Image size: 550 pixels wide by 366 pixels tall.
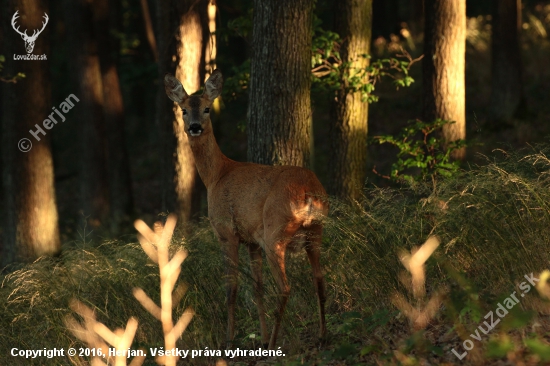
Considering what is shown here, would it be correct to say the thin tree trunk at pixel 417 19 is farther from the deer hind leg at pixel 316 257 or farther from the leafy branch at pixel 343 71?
the deer hind leg at pixel 316 257

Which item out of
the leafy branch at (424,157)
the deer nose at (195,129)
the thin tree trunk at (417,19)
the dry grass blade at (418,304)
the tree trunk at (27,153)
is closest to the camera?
the dry grass blade at (418,304)

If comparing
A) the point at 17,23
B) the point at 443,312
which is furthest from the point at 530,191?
the point at 17,23

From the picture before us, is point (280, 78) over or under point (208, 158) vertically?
over

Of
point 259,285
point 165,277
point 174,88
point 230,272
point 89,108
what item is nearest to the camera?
point 165,277

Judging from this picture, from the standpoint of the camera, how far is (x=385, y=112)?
2370 centimetres

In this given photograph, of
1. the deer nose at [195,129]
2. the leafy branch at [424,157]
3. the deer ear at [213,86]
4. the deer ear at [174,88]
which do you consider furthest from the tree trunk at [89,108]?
the deer nose at [195,129]

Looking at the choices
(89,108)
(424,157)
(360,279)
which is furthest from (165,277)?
(89,108)

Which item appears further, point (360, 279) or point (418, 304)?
point (360, 279)

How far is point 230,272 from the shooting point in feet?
23.8

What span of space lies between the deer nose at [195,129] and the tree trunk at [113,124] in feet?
34.8

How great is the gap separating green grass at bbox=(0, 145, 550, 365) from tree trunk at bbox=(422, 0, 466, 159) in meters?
3.50

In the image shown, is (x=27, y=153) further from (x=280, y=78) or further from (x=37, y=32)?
(x=280, y=78)

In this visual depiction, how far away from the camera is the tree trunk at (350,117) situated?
11.3 meters

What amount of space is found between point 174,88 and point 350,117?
12.6ft
